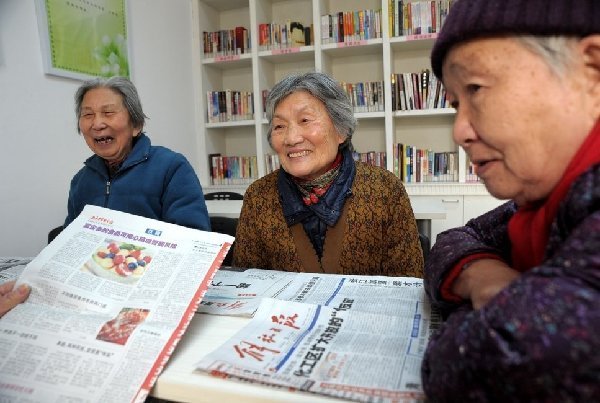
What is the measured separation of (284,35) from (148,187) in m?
2.24

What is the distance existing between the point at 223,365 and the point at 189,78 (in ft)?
10.8

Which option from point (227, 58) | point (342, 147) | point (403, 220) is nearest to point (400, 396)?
point (403, 220)

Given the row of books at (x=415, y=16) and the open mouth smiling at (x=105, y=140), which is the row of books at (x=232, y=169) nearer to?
the row of books at (x=415, y=16)

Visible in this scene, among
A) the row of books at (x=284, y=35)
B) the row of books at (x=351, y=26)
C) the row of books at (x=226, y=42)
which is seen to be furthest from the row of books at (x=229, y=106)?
the row of books at (x=351, y=26)

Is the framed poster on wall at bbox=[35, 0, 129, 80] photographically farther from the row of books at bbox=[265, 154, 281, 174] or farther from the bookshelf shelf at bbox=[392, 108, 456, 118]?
the bookshelf shelf at bbox=[392, 108, 456, 118]

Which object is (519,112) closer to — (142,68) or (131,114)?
(131,114)

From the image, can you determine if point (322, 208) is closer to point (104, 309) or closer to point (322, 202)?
point (322, 202)

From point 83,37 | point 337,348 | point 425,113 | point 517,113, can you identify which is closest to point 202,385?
point 337,348

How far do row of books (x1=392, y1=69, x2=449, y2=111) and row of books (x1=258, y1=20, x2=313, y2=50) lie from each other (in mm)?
796

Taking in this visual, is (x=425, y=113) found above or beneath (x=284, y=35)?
beneath

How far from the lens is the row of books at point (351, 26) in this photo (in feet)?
10.2

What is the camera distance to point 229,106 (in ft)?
11.7

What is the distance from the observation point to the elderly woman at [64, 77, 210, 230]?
60.9 inches

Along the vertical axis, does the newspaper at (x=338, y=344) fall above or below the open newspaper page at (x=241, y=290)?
above
